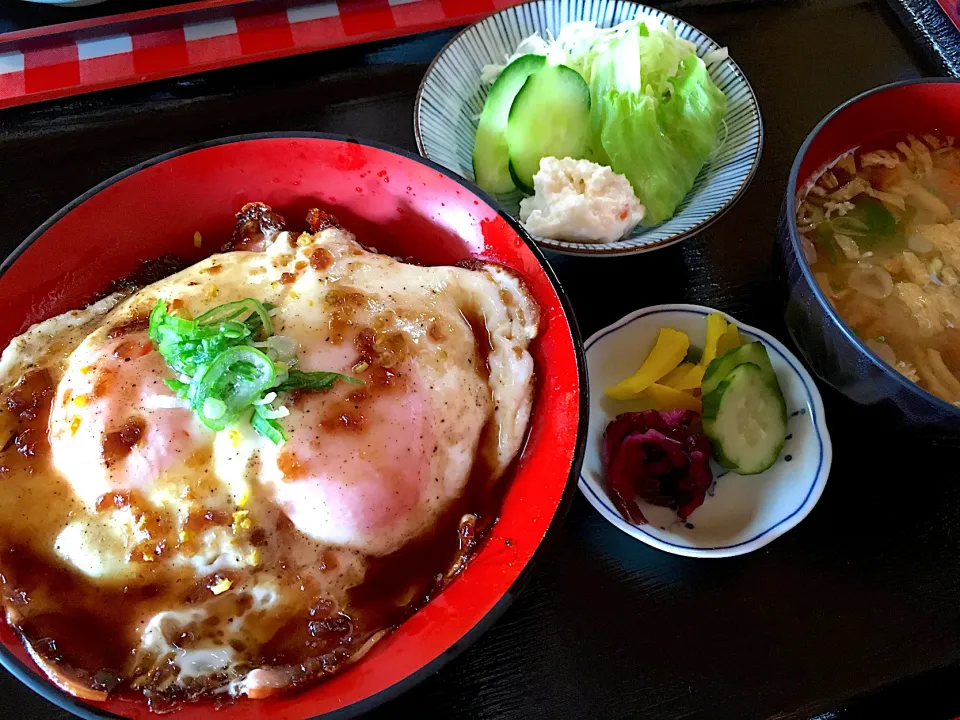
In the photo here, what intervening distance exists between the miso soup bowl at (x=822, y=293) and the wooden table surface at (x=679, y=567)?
20 cm

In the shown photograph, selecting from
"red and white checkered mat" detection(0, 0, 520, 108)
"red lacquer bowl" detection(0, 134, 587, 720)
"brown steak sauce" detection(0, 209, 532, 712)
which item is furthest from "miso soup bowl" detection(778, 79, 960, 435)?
"red and white checkered mat" detection(0, 0, 520, 108)

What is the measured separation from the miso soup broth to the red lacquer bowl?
2.54 ft

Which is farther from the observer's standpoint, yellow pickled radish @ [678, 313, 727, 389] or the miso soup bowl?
yellow pickled radish @ [678, 313, 727, 389]

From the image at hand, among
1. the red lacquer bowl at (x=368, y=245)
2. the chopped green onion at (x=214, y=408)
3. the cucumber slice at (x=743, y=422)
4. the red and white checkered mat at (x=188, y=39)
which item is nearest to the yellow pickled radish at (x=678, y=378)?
the cucumber slice at (x=743, y=422)

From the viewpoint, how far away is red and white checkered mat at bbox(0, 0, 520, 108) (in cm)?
224

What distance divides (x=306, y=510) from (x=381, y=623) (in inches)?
10.7

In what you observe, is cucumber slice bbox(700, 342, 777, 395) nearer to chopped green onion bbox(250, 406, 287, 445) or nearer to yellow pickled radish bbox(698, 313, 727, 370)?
yellow pickled radish bbox(698, 313, 727, 370)

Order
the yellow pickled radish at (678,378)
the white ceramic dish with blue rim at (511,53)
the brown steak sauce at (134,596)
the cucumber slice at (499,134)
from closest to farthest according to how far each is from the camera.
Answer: the brown steak sauce at (134,596)
the yellow pickled radish at (678,378)
the white ceramic dish with blue rim at (511,53)
the cucumber slice at (499,134)

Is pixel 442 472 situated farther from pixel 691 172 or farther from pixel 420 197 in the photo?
pixel 691 172

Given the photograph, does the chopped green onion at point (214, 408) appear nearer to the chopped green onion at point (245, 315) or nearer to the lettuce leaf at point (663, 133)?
the chopped green onion at point (245, 315)

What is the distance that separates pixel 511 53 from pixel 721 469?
1.46 m

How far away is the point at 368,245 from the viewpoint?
1.82 metres

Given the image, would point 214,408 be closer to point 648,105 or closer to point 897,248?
point 648,105

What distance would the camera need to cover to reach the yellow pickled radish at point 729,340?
5.86ft
